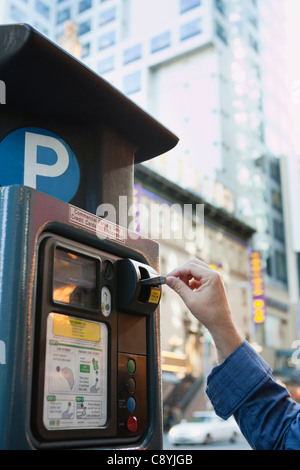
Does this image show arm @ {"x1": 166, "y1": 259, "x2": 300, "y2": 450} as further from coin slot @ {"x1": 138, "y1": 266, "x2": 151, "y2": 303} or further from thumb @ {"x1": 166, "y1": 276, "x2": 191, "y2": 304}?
coin slot @ {"x1": 138, "y1": 266, "x2": 151, "y2": 303}

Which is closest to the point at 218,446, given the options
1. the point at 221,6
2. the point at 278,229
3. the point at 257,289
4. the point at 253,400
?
the point at 257,289

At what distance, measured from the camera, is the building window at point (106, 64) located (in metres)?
39.6

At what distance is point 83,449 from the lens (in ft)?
5.89

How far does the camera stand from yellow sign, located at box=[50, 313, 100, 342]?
70.9 inches

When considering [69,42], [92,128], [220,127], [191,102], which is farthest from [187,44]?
[92,128]

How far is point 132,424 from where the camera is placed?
203 cm

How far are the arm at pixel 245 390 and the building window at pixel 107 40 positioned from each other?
4151 centimetres

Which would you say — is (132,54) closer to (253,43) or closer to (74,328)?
(253,43)

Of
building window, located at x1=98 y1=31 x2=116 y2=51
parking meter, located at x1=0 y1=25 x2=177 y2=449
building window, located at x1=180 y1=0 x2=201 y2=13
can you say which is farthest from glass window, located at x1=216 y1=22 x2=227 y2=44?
parking meter, located at x1=0 y1=25 x2=177 y2=449

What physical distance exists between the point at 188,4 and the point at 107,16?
20.5 feet

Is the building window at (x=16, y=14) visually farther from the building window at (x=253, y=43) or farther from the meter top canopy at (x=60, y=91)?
the meter top canopy at (x=60, y=91)

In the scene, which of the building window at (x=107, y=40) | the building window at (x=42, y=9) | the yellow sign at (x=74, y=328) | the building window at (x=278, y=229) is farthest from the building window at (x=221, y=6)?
the yellow sign at (x=74, y=328)

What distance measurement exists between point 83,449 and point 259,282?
34.0 metres
